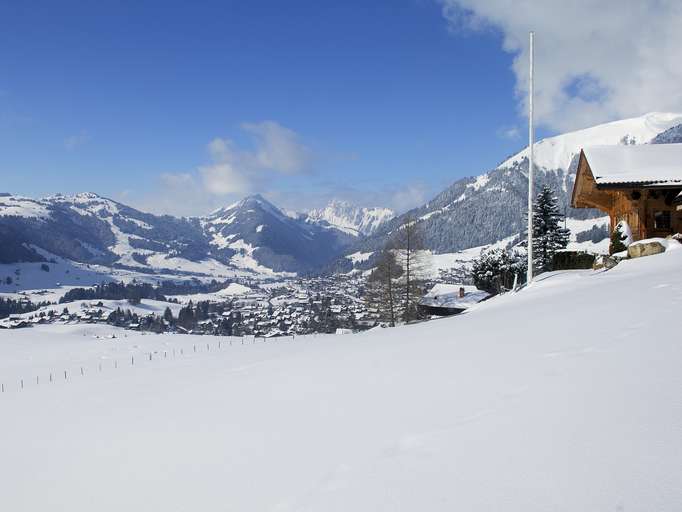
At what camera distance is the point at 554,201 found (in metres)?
51.3

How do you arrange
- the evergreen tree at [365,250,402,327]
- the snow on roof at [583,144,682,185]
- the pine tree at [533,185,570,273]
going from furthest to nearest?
the pine tree at [533,185,570,273] → the evergreen tree at [365,250,402,327] → the snow on roof at [583,144,682,185]

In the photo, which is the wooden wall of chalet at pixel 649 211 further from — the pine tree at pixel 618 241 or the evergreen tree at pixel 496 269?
the evergreen tree at pixel 496 269

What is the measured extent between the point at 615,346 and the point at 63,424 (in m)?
10.3

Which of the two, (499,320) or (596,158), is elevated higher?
(596,158)

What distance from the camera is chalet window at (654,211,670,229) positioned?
26.9 m

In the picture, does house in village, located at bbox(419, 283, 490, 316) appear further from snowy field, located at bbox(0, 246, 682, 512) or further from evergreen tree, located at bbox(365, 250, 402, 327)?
snowy field, located at bbox(0, 246, 682, 512)

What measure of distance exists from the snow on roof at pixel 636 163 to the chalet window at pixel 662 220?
238 centimetres

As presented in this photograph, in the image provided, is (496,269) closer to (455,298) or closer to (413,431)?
(455,298)

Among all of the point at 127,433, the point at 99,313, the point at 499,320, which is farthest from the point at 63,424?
the point at 99,313

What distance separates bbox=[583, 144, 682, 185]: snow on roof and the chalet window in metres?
2.38

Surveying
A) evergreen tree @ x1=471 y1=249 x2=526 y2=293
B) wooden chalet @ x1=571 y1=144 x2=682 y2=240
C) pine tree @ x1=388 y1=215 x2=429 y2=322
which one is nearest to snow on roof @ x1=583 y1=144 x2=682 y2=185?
wooden chalet @ x1=571 y1=144 x2=682 y2=240

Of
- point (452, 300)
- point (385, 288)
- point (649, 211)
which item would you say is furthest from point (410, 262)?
point (452, 300)

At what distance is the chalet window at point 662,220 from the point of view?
2688cm

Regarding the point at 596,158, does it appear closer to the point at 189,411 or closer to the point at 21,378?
the point at 189,411
